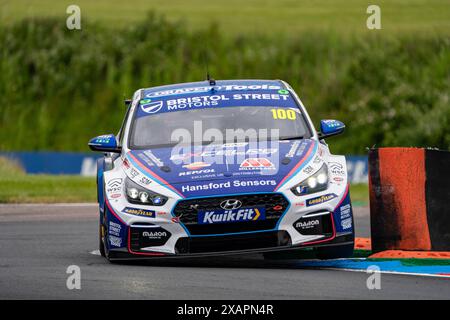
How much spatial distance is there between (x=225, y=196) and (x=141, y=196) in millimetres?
743

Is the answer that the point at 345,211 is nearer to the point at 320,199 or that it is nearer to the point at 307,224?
the point at 320,199

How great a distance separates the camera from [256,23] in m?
34.8

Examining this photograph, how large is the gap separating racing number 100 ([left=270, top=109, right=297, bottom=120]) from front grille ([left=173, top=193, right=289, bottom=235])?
1.82 m

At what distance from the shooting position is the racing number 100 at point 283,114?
11.7 metres

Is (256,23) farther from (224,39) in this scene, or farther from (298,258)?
(298,258)

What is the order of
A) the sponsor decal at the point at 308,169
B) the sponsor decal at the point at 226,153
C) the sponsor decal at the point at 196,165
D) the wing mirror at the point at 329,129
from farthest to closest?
1. the wing mirror at the point at 329,129
2. the sponsor decal at the point at 226,153
3. the sponsor decal at the point at 196,165
4. the sponsor decal at the point at 308,169

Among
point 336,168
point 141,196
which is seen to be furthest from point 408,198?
point 141,196

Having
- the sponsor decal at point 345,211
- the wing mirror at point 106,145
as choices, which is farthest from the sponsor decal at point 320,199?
the wing mirror at point 106,145

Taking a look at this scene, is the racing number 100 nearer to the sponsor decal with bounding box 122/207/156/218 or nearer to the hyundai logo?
the hyundai logo

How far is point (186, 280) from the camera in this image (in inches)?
359

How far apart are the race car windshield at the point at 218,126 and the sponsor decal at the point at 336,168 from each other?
82 centimetres

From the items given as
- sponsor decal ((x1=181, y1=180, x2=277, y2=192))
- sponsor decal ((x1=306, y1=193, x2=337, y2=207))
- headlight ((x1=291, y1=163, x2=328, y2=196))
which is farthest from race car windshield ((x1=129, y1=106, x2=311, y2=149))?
sponsor decal ((x1=306, y1=193, x2=337, y2=207))

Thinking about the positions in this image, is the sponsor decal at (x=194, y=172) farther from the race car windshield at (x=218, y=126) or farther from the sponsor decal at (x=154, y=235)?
the race car windshield at (x=218, y=126)
